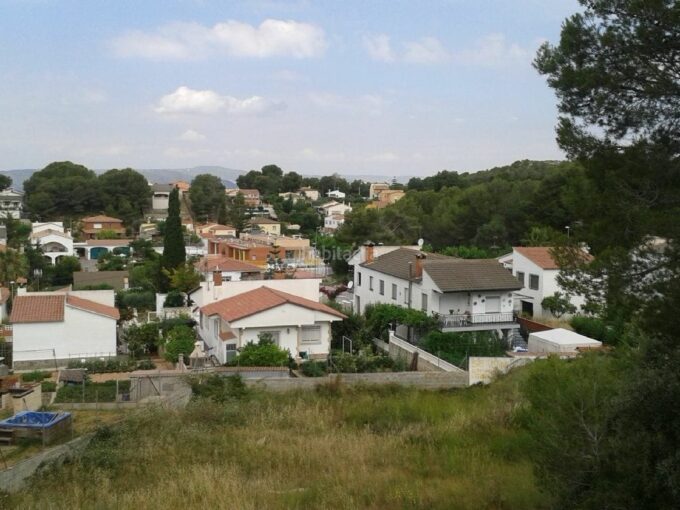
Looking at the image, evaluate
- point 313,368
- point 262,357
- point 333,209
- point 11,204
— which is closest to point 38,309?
point 262,357

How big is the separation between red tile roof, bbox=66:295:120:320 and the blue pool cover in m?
9.99

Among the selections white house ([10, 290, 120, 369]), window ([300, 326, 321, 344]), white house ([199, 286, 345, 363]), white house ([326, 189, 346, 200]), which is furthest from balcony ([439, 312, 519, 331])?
white house ([326, 189, 346, 200])

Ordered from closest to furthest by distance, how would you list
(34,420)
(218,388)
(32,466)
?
(32,466) → (34,420) → (218,388)

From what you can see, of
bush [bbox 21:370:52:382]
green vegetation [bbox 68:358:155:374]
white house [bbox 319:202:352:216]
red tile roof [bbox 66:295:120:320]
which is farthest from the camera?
white house [bbox 319:202:352:216]

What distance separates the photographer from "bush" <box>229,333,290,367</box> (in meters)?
20.4

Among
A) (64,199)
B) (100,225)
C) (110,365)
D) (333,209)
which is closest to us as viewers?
(110,365)

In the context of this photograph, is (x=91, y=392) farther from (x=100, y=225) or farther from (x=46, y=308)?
(x=100, y=225)

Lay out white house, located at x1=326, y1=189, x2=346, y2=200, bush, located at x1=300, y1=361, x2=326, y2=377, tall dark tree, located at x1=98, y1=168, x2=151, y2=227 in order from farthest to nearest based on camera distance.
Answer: white house, located at x1=326, y1=189, x2=346, y2=200 → tall dark tree, located at x1=98, y1=168, x2=151, y2=227 → bush, located at x1=300, y1=361, x2=326, y2=377

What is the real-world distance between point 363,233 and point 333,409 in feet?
138

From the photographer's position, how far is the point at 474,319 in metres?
26.6

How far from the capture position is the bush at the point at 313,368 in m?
19.7

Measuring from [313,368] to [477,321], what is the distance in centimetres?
925

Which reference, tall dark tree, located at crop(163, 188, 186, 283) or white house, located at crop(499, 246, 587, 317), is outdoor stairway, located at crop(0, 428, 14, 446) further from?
tall dark tree, located at crop(163, 188, 186, 283)

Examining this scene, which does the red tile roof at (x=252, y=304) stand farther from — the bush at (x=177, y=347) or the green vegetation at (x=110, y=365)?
the green vegetation at (x=110, y=365)
